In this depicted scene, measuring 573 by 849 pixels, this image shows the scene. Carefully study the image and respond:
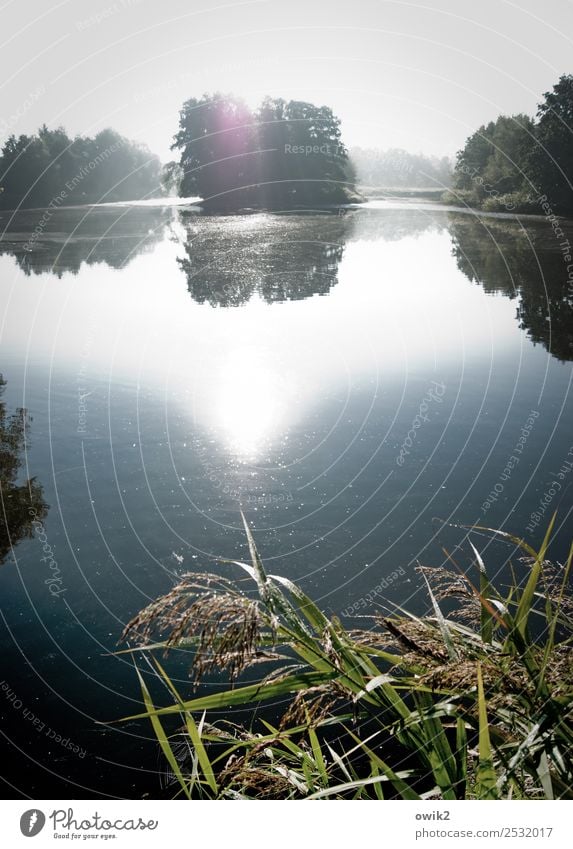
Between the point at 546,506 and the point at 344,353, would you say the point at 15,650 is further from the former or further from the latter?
the point at 344,353

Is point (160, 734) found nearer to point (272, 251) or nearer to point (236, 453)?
point (236, 453)

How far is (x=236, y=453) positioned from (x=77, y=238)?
25.0 metres

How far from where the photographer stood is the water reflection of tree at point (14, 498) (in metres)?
7.29

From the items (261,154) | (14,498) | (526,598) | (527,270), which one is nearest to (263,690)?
(526,598)

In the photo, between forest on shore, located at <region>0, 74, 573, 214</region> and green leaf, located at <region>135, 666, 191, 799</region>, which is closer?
green leaf, located at <region>135, 666, 191, 799</region>

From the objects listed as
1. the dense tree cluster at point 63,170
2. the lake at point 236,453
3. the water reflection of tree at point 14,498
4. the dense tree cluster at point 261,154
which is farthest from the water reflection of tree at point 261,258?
the dense tree cluster at point 63,170

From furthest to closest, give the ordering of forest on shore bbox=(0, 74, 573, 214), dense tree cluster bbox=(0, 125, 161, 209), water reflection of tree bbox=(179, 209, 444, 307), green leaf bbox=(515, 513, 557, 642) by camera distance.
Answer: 1. dense tree cluster bbox=(0, 125, 161, 209)
2. forest on shore bbox=(0, 74, 573, 214)
3. water reflection of tree bbox=(179, 209, 444, 307)
4. green leaf bbox=(515, 513, 557, 642)

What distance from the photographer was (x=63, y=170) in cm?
5294

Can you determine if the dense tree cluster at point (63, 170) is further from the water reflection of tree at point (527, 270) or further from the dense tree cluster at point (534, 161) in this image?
the water reflection of tree at point (527, 270)

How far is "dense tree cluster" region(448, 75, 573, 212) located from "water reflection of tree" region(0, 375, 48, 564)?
25.2 metres
